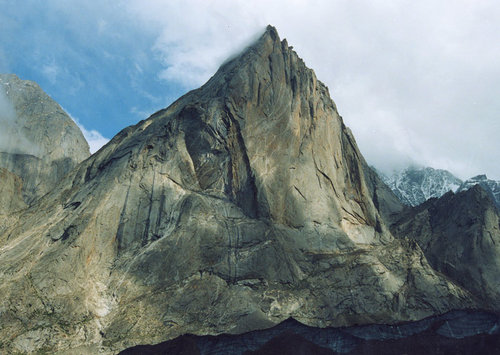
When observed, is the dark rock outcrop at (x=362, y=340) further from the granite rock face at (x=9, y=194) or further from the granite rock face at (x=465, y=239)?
the granite rock face at (x=9, y=194)

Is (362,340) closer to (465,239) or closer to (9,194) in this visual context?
(465,239)

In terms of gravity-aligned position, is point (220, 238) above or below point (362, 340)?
above

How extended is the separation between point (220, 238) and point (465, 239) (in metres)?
43.6

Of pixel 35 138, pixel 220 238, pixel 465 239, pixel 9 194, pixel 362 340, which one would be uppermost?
pixel 35 138

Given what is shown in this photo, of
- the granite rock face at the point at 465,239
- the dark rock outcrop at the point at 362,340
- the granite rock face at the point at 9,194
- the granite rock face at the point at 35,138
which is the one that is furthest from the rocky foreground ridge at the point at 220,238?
the granite rock face at the point at 35,138

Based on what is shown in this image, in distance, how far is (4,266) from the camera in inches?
2293

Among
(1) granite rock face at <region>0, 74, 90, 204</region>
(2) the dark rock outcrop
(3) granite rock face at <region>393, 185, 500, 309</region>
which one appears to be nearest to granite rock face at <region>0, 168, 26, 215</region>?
(1) granite rock face at <region>0, 74, 90, 204</region>

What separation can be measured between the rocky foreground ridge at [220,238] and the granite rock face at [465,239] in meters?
1.76

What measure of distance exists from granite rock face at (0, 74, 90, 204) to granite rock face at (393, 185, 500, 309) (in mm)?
82209

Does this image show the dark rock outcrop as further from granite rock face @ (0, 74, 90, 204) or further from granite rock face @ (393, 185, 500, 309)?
granite rock face @ (0, 74, 90, 204)

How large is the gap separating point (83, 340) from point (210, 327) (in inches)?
522

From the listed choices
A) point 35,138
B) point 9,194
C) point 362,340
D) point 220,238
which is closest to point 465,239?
point 362,340

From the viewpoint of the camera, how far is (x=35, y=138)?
408 ft

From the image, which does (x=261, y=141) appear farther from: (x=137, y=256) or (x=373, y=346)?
(x=373, y=346)
